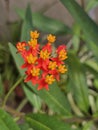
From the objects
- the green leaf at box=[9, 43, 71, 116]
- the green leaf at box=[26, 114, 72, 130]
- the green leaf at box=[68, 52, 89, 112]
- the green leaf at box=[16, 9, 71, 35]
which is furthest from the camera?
the green leaf at box=[16, 9, 71, 35]

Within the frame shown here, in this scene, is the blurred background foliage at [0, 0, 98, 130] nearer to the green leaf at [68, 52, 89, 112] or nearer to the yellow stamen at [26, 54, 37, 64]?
the green leaf at [68, 52, 89, 112]

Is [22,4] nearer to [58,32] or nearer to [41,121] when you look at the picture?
[58,32]

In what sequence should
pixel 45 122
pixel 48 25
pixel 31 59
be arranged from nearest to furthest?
pixel 31 59 → pixel 45 122 → pixel 48 25

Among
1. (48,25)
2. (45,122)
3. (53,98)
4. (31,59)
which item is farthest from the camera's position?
(48,25)

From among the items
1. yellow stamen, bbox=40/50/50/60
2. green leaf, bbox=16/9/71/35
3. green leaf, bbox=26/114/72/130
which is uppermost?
green leaf, bbox=16/9/71/35

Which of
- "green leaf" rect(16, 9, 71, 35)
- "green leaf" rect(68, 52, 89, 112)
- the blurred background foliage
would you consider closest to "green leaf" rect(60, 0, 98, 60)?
the blurred background foliage

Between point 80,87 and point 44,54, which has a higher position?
point 44,54

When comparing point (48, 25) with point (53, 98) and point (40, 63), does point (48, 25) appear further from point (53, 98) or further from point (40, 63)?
point (40, 63)

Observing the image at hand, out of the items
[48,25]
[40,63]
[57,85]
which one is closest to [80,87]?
[57,85]
